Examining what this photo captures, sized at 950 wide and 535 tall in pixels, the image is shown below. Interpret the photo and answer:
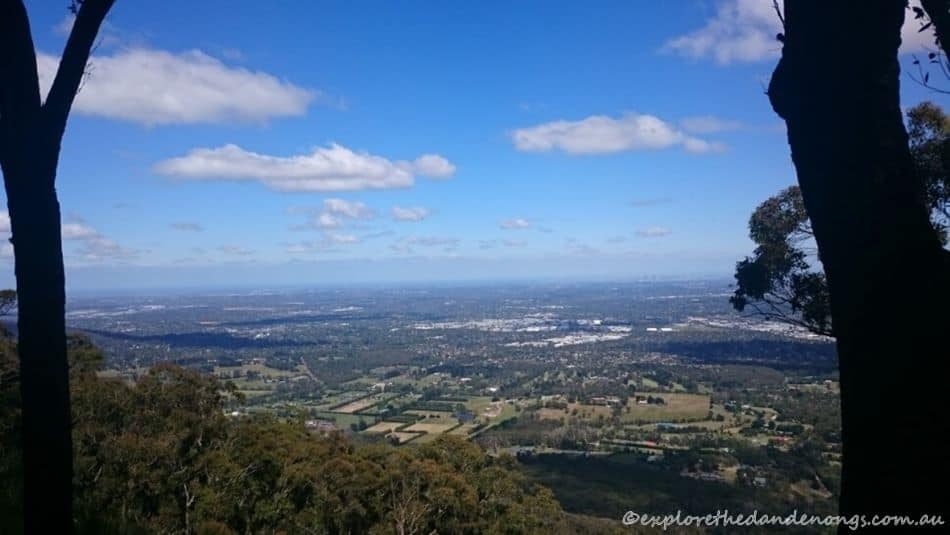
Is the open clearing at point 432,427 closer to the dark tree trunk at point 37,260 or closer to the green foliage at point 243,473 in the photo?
the green foliage at point 243,473

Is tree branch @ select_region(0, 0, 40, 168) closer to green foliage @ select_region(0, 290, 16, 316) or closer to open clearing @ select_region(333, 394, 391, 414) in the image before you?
green foliage @ select_region(0, 290, 16, 316)

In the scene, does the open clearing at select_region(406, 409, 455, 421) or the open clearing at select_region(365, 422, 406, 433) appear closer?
the open clearing at select_region(365, 422, 406, 433)

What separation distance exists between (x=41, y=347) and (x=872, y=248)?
3.05 m

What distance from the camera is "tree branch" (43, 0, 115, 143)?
2561 mm

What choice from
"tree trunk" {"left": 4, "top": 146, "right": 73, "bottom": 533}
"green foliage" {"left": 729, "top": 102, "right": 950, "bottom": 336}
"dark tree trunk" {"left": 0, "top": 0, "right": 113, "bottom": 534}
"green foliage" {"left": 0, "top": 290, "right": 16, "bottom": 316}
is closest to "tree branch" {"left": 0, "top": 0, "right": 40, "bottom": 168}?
"dark tree trunk" {"left": 0, "top": 0, "right": 113, "bottom": 534}

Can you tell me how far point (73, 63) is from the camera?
2.62m

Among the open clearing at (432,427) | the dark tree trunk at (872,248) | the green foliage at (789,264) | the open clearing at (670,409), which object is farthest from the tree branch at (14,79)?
the open clearing at (670,409)

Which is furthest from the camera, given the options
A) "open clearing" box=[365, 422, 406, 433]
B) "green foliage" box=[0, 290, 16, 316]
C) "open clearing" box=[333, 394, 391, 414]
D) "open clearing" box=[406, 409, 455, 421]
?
"open clearing" box=[333, 394, 391, 414]

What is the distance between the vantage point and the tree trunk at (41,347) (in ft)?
7.56

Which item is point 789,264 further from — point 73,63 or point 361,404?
point 361,404

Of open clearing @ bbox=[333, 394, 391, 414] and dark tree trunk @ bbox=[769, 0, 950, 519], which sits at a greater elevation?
dark tree trunk @ bbox=[769, 0, 950, 519]

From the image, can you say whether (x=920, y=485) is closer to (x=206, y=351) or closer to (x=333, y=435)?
(x=333, y=435)

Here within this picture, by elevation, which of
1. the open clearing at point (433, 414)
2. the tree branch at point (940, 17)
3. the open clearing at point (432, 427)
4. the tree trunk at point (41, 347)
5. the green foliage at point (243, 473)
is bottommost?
the open clearing at point (433, 414)

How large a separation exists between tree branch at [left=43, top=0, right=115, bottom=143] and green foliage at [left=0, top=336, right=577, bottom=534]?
7.38 metres
